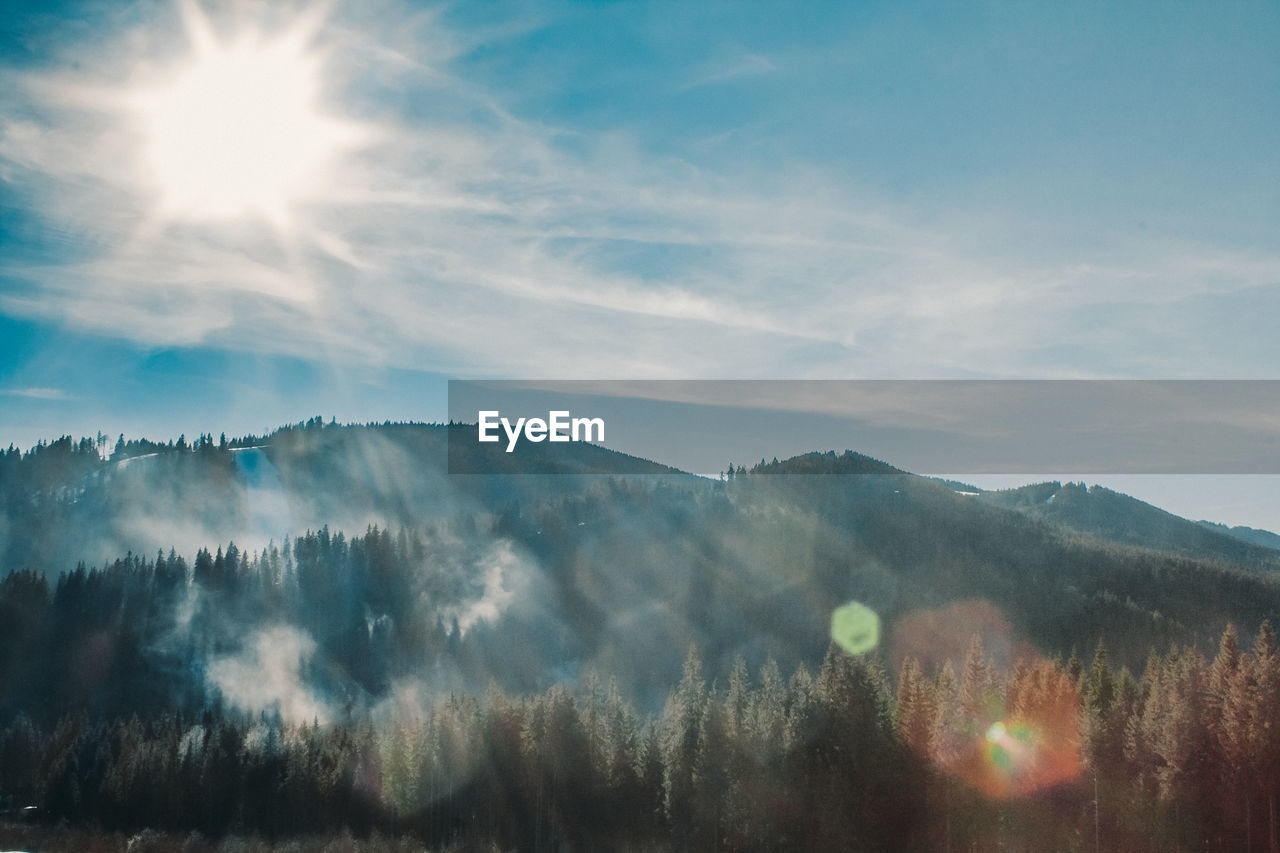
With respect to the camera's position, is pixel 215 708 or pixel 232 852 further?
pixel 215 708

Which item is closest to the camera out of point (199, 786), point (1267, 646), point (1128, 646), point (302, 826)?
point (1267, 646)

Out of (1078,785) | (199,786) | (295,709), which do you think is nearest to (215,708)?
(295,709)

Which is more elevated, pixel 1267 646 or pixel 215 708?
pixel 1267 646

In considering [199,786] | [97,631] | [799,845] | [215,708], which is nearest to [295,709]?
[215,708]

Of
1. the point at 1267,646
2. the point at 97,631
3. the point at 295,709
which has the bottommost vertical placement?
the point at 295,709

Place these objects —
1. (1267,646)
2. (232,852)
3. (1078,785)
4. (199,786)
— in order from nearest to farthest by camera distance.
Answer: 1. (1267,646)
2. (1078,785)
3. (232,852)
4. (199,786)

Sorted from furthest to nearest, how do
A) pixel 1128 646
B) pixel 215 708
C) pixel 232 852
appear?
pixel 1128 646 < pixel 215 708 < pixel 232 852

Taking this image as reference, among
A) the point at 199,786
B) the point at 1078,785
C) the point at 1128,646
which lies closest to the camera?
the point at 1078,785

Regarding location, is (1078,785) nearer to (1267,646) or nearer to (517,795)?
(1267,646)

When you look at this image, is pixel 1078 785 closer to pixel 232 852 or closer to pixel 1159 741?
pixel 1159 741
